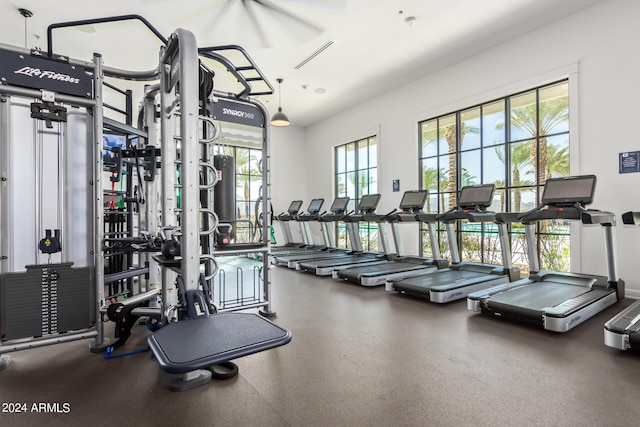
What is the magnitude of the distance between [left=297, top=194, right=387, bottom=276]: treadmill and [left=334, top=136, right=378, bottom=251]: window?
1202mm

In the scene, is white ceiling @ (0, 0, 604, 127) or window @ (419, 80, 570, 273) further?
window @ (419, 80, 570, 273)

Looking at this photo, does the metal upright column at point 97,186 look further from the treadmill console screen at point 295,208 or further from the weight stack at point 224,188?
the treadmill console screen at point 295,208

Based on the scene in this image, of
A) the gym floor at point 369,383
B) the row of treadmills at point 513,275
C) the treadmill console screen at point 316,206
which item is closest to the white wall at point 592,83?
the row of treadmills at point 513,275

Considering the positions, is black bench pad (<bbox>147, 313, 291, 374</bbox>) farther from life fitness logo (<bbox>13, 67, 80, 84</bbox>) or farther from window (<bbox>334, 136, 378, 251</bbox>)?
window (<bbox>334, 136, 378, 251</bbox>)

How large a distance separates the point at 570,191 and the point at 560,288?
3.85 feet

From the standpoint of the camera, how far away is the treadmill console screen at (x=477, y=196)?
4.69 meters

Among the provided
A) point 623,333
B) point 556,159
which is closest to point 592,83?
point 556,159

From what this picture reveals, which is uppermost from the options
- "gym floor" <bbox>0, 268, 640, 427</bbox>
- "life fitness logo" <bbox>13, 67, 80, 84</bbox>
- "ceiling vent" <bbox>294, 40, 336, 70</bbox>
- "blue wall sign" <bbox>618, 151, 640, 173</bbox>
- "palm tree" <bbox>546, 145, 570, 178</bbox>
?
"ceiling vent" <bbox>294, 40, 336, 70</bbox>

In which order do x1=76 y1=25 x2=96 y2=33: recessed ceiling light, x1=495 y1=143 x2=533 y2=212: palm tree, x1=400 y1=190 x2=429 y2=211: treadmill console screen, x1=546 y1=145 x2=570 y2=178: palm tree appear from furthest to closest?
x1=400 y1=190 x2=429 y2=211: treadmill console screen
x1=495 y1=143 x2=533 y2=212: palm tree
x1=546 y1=145 x2=570 y2=178: palm tree
x1=76 y1=25 x2=96 y2=33: recessed ceiling light

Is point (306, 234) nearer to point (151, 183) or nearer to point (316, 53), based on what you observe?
point (316, 53)

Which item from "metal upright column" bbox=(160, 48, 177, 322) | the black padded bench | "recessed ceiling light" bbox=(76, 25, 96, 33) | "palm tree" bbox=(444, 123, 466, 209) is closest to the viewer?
the black padded bench

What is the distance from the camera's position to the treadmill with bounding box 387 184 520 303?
13.8 feet

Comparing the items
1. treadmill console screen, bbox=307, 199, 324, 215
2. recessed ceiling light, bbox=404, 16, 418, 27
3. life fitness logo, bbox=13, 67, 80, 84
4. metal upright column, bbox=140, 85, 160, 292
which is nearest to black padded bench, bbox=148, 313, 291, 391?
metal upright column, bbox=140, 85, 160, 292

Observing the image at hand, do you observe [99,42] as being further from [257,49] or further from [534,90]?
[534,90]
